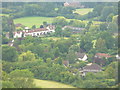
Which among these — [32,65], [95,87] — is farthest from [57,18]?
[95,87]

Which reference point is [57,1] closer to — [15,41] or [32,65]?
[15,41]

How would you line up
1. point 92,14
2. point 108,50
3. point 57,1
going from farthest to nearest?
point 57,1 < point 92,14 < point 108,50

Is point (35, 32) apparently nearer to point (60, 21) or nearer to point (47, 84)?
point (60, 21)

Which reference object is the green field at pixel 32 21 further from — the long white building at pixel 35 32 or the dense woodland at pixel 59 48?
the long white building at pixel 35 32

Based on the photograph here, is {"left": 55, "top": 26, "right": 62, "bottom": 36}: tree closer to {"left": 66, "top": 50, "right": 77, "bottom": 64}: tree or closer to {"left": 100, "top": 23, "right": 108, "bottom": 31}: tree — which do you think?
{"left": 100, "top": 23, "right": 108, "bottom": 31}: tree

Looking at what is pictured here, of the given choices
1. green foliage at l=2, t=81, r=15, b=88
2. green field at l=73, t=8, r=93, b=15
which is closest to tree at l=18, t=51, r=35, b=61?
green foliage at l=2, t=81, r=15, b=88

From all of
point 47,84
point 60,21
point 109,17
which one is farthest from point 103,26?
point 47,84
